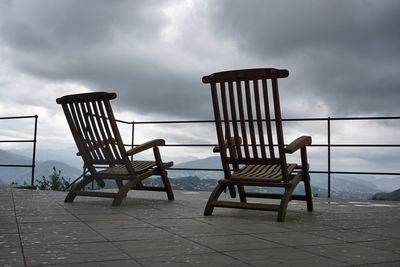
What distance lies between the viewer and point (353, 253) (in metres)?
1.59

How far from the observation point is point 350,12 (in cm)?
741

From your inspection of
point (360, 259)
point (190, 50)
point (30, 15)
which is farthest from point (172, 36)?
point (360, 259)

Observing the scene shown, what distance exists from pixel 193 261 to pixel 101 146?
2.46 meters

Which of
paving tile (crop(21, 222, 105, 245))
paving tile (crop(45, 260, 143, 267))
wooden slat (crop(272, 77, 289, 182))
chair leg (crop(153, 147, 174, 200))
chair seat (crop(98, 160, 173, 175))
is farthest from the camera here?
chair leg (crop(153, 147, 174, 200))

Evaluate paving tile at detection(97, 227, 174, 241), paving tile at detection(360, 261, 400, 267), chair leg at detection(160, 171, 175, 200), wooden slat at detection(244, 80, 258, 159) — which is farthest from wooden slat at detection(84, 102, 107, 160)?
paving tile at detection(360, 261, 400, 267)

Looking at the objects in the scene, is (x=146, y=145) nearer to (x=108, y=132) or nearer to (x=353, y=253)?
(x=108, y=132)

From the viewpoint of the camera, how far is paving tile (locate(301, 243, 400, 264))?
4.82ft

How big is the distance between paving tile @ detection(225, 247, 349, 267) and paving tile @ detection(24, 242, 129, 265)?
1.51 feet

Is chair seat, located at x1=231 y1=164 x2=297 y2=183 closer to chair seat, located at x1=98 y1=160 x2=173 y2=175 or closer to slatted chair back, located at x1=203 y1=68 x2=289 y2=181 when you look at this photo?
slatted chair back, located at x1=203 y1=68 x2=289 y2=181

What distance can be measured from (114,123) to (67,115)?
0.62m

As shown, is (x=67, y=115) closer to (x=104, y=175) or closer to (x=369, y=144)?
(x=104, y=175)

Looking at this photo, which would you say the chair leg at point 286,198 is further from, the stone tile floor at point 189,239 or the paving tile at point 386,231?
the paving tile at point 386,231

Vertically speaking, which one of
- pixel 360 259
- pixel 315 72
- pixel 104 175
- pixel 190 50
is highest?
pixel 190 50

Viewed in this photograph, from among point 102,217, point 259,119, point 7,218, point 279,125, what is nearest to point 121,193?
point 102,217
